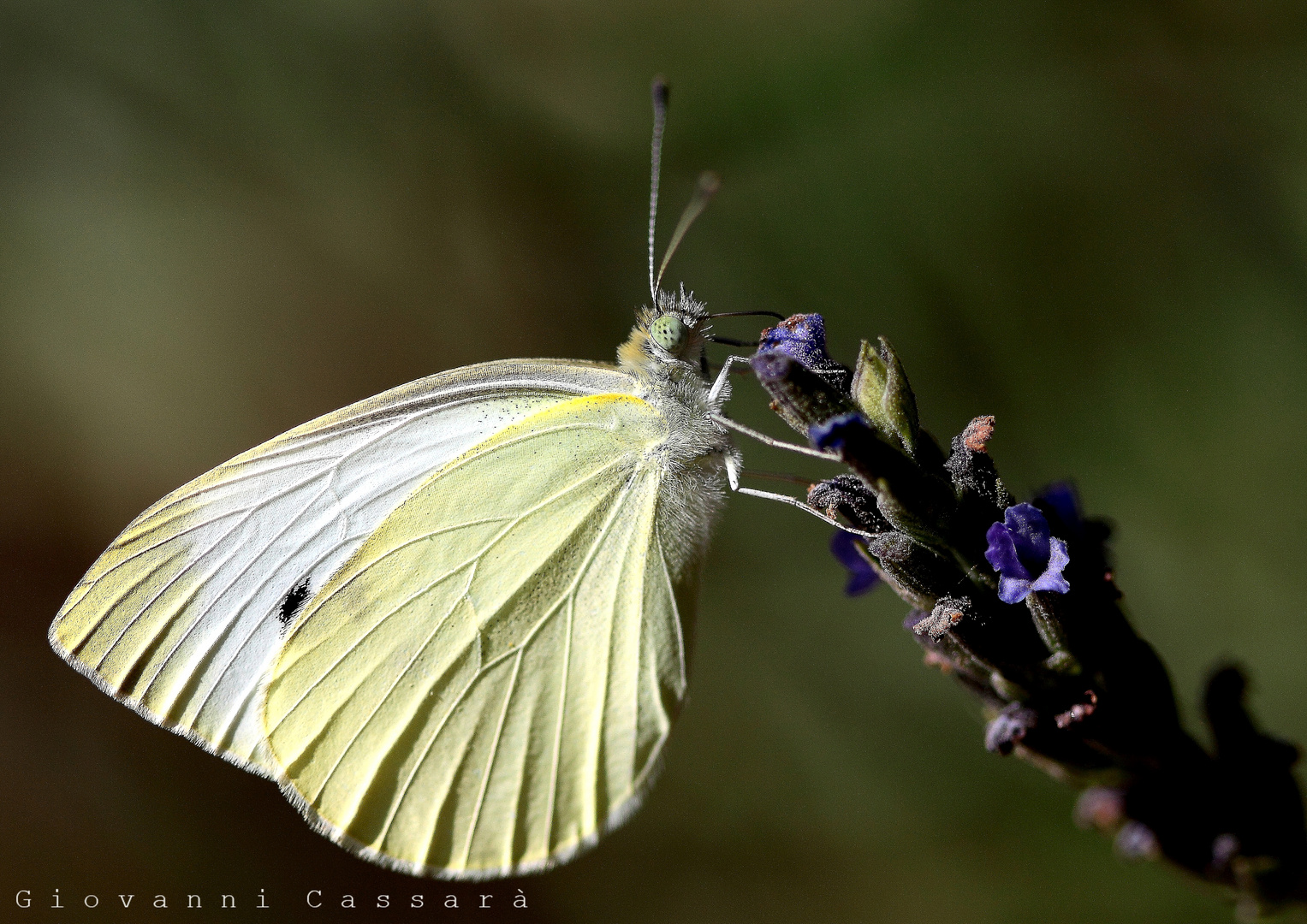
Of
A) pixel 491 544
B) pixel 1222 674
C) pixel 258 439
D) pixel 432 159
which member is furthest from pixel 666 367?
pixel 258 439

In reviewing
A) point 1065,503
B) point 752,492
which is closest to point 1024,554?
point 1065,503

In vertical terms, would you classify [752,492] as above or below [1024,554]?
above

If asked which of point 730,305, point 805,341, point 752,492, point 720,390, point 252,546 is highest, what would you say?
point 730,305

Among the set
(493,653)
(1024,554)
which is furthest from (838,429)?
(493,653)

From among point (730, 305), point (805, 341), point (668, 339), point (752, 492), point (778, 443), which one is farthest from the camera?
point (730, 305)

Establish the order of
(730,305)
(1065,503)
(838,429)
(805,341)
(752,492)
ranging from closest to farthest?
(838,429) → (1065,503) → (805,341) → (752,492) → (730,305)

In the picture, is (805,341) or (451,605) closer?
(805,341)

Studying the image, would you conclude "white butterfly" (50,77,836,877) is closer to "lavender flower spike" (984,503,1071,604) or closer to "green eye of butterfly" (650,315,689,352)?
"green eye of butterfly" (650,315,689,352)

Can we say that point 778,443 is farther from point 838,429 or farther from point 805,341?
point 838,429
